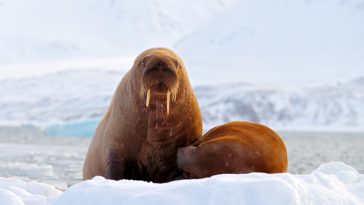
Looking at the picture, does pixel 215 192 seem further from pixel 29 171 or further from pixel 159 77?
pixel 29 171

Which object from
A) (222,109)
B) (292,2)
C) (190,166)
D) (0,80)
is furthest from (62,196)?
(292,2)

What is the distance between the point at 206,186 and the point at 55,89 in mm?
87430

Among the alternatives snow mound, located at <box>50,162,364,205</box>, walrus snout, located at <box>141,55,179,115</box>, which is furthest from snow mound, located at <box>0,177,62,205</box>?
walrus snout, located at <box>141,55,179,115</box>

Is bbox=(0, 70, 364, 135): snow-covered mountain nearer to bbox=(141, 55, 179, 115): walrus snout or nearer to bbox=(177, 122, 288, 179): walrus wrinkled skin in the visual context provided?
bbox=(177, 122, 288, 179): walrus wrinkled skin

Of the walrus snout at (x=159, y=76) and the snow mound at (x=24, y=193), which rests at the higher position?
the walrus snout at (x=159, y=76)

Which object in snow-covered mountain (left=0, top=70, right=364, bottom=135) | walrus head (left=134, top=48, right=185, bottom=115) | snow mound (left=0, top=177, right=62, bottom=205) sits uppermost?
walrus head (left=134, top=48, right=185, bottom=115)

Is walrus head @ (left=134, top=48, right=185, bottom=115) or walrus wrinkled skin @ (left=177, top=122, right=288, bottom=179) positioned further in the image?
walrus wrinkled skin @ (left=177, top=122, right=288, bottom=179)

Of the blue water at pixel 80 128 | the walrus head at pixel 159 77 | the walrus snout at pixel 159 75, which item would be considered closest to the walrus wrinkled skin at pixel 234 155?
the walrus head at pixel 159 77

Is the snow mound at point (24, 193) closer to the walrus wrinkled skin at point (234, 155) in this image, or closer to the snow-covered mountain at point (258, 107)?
the walrus wrinkled skin at point (234, 155)

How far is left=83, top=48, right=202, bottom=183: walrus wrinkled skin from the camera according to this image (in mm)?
Result: 5484

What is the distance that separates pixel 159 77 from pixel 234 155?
852 millimetres

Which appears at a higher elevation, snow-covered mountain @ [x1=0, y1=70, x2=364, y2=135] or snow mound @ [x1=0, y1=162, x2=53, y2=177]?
snow mound @ [x1=0, y1=162, x2=53, y2=177]

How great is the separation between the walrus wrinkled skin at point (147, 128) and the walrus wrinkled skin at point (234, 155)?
0.48 ft

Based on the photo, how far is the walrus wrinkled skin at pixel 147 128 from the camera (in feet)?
18.0
